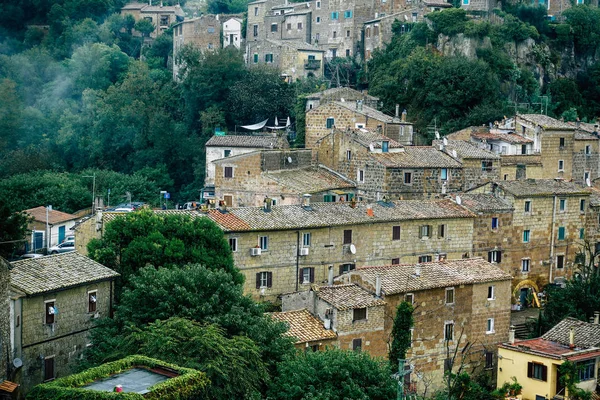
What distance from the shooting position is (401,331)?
122 ft

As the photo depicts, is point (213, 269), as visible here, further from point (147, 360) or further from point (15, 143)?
point (15, 143)

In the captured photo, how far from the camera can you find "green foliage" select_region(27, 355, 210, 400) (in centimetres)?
2659

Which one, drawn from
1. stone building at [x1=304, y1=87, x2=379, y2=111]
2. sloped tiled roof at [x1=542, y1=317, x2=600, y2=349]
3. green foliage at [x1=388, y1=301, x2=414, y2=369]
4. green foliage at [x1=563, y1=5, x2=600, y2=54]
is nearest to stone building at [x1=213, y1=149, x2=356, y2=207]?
stone building at [x1=304, y1=87, x2=379, y2=111]

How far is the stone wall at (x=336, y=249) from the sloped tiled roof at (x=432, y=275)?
3.70m

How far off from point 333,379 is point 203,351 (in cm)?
378

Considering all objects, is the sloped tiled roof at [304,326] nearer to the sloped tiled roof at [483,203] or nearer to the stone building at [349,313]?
the stone building at [349,313]

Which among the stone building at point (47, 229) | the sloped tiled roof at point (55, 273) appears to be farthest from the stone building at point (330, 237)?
the stone building at point (47, 229)

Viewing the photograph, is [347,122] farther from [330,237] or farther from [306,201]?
[330,237]

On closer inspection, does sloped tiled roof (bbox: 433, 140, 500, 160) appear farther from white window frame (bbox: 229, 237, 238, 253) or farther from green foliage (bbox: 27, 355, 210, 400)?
green foliage (bbox: 27, 355, 210, 400)

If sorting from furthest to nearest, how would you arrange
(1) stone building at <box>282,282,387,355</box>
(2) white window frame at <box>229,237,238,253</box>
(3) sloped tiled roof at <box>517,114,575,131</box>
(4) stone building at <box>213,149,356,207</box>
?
(3) sloped tiled roof at <box>517,114,575,131</box> < (4) stone building at <box>213,149,356,207</box> < (2) white window frame at <box>229,237,238,253</box> < (1) stone building at <box>282,282,387,355</box>

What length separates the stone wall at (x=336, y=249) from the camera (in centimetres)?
4194

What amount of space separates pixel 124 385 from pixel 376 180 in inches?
994

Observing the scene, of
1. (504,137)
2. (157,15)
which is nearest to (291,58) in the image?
(504,137)

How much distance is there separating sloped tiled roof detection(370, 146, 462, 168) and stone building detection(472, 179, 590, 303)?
2.33 m
